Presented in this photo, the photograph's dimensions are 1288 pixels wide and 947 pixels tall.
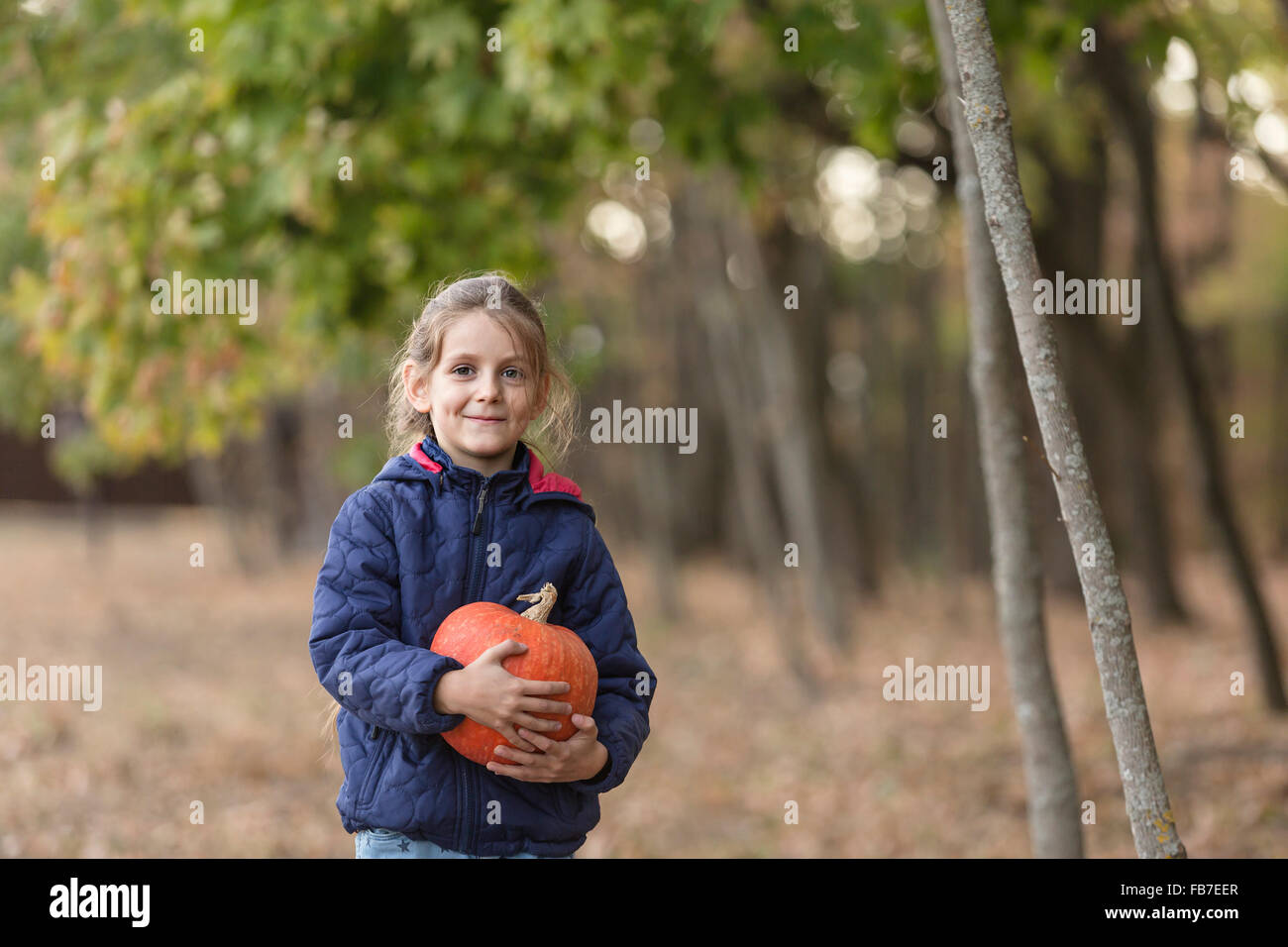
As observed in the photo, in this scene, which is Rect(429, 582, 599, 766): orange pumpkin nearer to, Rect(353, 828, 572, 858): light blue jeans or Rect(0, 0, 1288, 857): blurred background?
Rect(353, 828, 572, 858): light blue jeans

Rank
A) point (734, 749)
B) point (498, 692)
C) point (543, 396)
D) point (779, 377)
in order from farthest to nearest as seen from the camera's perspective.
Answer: point (779, 377) < point (734, 749) < point (543, 396) < point (498, 692)

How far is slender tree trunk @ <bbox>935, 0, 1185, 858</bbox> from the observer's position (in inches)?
101

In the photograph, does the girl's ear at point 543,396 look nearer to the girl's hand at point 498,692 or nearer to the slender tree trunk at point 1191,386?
the girl's hand at point 498,692

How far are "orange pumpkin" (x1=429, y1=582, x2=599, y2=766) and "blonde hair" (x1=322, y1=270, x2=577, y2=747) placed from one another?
36cm

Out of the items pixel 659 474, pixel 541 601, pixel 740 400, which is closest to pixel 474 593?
pixel 541 601

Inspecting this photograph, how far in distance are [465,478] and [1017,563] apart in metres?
2.57

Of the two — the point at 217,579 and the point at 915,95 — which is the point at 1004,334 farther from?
the point at 217,579

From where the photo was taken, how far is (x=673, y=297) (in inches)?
789

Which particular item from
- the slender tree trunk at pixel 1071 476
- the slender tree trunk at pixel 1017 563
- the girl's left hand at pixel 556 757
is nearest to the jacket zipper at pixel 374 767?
the girl's left hand at pixel 556 757

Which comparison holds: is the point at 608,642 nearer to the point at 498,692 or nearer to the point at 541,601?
the point at 541,601

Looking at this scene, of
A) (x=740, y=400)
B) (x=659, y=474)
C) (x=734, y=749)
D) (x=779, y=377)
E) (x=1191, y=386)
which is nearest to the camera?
(x=1191, y=386)

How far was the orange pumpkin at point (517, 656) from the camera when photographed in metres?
2.06

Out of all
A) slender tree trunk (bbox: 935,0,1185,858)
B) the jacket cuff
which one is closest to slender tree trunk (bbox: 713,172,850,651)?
slender tree trunk (bbox: 935,0,1185,858)

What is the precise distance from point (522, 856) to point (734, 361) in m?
10.9
